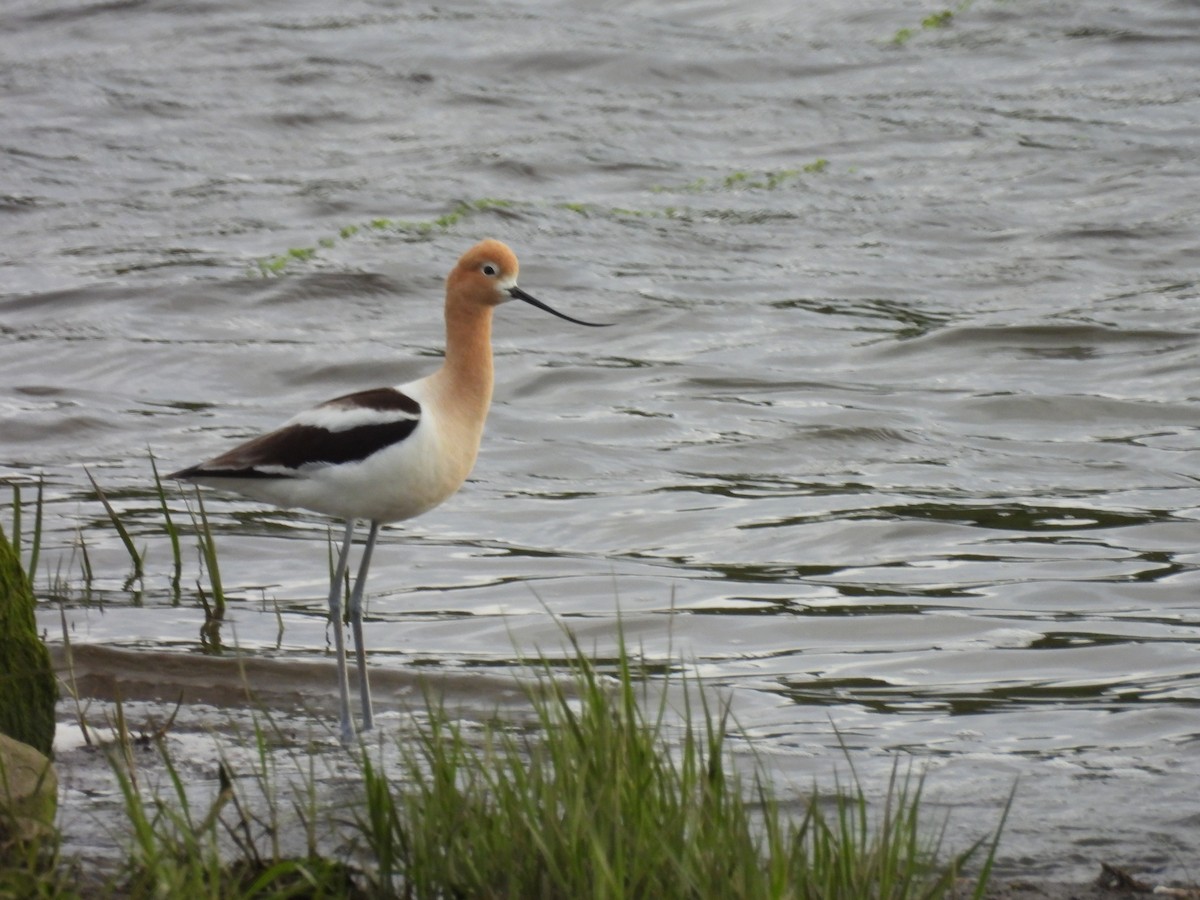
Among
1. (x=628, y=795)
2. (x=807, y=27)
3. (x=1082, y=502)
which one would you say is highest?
(x=807, y=27)

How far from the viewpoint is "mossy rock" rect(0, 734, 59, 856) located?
3939 millimetres

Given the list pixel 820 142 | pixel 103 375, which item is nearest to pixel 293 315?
pixel 103 375

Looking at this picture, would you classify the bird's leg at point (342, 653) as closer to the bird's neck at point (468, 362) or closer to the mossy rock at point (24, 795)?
the bird's neck at point (468, 362)

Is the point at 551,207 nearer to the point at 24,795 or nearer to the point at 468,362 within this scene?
the point at 468,362

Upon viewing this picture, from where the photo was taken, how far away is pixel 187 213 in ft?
55.8

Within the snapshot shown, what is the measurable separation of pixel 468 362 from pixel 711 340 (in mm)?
7152

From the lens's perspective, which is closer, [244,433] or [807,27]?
[244,433]

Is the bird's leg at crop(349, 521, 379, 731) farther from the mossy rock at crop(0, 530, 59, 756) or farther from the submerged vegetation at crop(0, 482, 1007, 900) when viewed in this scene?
the submerged vegetation at crop(0, 482, 1007, 900)

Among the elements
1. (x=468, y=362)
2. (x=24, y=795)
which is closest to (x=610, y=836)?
(x=24, y=795)

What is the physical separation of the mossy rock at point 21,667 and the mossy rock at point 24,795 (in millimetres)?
738

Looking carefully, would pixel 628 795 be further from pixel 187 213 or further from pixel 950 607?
pixel 187 213

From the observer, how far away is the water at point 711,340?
7383 mm

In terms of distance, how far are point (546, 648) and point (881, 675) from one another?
1.41 meters

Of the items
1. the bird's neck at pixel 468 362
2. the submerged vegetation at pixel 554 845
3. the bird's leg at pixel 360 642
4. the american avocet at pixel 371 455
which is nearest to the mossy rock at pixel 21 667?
the submerged vegetation at pixel 554 845
